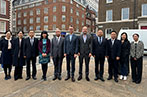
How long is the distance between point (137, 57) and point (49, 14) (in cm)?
3995

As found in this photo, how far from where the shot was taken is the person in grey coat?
4.59 metres

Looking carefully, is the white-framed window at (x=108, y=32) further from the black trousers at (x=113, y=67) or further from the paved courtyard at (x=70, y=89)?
the paved courtyard at (x=70, y=89)

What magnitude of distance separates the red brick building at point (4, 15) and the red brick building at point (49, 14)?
740 inches

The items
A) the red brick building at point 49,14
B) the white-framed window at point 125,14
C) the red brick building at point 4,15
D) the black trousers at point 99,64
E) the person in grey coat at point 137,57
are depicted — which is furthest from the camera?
the red brick building at point 49,14

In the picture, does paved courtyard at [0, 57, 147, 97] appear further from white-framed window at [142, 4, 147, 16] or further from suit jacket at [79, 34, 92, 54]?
white-framed window at [142, 4, 147, 16]

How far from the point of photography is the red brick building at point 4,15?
21.3 metres

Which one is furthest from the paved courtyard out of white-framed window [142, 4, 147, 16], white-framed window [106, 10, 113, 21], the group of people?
white-framed window [106, 10, 113, 21]

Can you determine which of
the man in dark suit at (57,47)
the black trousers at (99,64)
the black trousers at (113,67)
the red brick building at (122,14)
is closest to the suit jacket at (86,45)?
the black trousers at (99,64)

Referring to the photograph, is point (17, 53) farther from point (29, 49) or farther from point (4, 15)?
point (4, 15)

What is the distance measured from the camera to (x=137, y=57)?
181 inches

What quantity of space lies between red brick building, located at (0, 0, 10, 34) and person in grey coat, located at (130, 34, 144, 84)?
2341 centimetres

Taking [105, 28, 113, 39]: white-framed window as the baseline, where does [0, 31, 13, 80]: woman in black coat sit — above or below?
below

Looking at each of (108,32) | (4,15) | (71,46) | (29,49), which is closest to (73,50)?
(71,46)

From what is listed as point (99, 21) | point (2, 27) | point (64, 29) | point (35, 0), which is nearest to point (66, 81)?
point (99, 21)
